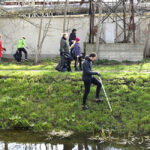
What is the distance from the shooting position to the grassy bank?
9.15m

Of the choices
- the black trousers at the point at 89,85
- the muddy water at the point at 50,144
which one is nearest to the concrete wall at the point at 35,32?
the black trousers at the point at 89,85

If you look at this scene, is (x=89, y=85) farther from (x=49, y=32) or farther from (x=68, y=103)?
(x=49, y=32)

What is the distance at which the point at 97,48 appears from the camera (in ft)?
50.1

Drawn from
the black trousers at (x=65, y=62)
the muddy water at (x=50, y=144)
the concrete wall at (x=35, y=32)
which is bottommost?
the muddy water at (x=50, y=144)

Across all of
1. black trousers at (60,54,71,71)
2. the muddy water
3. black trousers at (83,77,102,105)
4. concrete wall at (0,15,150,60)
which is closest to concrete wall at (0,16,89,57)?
concrete wall at (0,15,150,60)

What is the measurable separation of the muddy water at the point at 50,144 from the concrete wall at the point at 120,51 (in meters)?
7.72

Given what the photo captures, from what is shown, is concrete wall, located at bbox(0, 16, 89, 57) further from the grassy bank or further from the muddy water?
the muddy water

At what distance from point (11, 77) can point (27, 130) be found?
3.29m

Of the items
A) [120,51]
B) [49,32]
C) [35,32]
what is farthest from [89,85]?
[35,32]

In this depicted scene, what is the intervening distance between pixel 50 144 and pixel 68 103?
2.30 m

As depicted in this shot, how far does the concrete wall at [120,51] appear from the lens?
50.7ft

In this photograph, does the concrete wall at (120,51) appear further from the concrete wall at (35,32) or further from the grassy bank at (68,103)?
the grassy bank at (68,103)

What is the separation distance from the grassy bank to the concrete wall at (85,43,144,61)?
4.18 m

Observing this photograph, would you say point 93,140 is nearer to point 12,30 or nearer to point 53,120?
point 53,120
